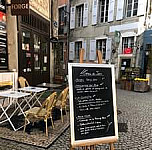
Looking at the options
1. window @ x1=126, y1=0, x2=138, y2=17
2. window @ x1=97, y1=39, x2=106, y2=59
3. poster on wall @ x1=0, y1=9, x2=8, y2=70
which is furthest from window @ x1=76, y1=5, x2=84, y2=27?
poster on wall @ x1=0, y1=9, x2=8, y2=70

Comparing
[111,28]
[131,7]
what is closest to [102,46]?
[111,28]

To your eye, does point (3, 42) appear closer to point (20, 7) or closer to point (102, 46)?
point (20, 7)

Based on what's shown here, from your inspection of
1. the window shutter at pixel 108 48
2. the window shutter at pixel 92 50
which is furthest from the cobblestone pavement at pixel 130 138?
the window shutter at pixel 92 50

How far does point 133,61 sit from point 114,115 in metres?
9.11

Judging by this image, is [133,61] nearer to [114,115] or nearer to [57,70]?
[57,70]

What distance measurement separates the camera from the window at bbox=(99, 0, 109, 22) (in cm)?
1178

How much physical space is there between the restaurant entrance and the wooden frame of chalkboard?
4.17 metres

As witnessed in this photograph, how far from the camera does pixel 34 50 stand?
640 cm

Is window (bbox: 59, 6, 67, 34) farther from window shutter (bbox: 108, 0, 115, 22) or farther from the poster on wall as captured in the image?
the poster on wall

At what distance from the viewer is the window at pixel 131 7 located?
10.1m

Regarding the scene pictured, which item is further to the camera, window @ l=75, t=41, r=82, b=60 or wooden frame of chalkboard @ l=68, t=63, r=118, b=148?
window @ l=75, t=41, r=82, b=60

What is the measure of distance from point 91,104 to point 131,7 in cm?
1043

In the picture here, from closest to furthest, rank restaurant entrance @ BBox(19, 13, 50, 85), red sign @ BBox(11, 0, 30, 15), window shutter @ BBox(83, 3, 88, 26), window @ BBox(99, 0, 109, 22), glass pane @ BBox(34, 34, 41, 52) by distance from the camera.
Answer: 1. red sign @ BBox(11, 0, 30, 15)
2. restaurant entrance @ BBox(19, 13, 50, 85)
3. glass pane @ BBox(34, 34, 41, 52)
4. window @ BBox(99, 0, 109, 22)
5. window shutter @ BBox(83, 3, 88, 26)

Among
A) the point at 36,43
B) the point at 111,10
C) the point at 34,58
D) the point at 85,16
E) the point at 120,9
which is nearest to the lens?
the point at 34,58
